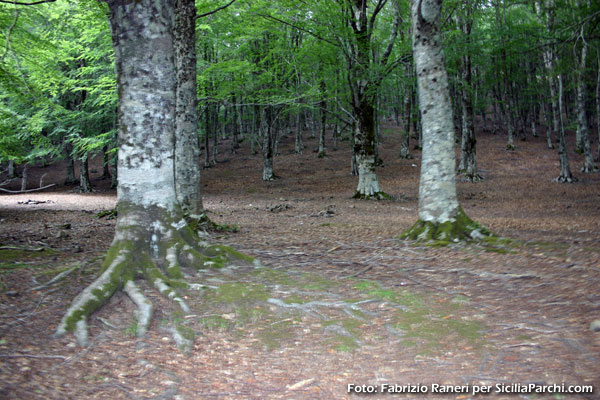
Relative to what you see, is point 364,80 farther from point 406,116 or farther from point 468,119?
point 406,116

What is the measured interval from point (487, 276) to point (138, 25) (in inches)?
206

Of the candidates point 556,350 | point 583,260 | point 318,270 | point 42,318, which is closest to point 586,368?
point 556,350

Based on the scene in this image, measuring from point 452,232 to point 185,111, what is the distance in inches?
238

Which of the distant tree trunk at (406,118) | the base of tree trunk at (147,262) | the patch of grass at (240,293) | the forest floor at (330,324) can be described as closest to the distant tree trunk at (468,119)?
the distant tree trunk at (406,118)

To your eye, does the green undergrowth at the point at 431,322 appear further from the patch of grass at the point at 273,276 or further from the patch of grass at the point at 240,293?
the patch of grass at the point at 240,293

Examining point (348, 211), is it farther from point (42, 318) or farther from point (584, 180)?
point (584, 180)

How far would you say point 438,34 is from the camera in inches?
292

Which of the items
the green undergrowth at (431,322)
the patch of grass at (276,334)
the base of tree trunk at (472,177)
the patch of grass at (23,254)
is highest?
the base of tree trunk at (472,177)

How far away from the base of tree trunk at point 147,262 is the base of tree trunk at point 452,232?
3.18 m

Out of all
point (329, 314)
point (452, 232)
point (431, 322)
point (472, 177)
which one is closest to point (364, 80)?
point (472, 177)

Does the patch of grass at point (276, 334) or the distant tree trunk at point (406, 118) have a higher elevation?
the distant tree trunk at point (406, 118)

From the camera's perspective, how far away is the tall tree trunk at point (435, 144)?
6.95 m

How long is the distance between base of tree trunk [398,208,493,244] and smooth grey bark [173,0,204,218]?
4.83 meters

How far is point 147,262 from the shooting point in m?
4.73
